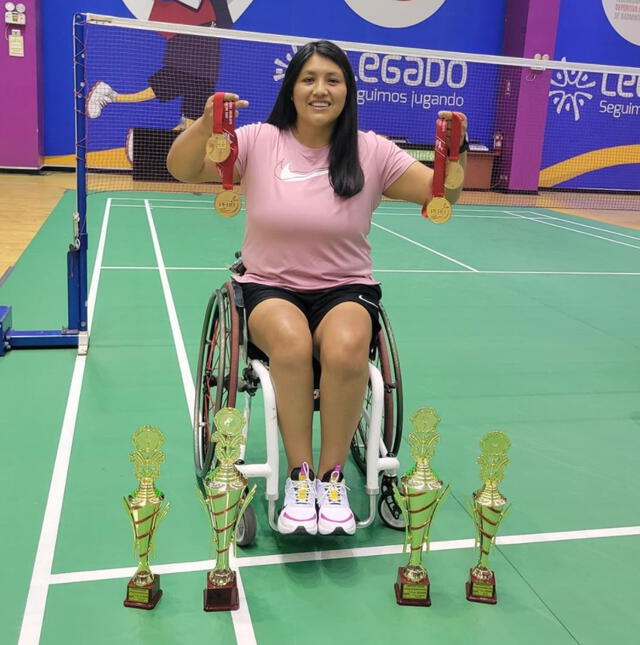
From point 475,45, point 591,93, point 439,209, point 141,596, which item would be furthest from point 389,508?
point 591,93

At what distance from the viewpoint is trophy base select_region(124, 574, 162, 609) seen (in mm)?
1875

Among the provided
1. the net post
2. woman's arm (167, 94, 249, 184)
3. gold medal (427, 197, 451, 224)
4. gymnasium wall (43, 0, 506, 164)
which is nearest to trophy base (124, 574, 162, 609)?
woman's arm (167, 94, 249, 184)

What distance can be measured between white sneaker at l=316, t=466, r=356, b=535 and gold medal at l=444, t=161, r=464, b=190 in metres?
0.95

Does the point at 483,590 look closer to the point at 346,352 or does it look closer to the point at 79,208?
the point at 346,352

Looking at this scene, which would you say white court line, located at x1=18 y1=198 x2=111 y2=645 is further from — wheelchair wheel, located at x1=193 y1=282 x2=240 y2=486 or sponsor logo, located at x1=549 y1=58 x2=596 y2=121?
sponsor logo, located at x1=549 y1=58 x2=596 y2=121

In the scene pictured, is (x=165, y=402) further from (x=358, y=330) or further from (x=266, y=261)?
(x=358, y=330)

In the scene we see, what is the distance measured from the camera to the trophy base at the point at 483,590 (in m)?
1.98

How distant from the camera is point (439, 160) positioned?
2.26 meters

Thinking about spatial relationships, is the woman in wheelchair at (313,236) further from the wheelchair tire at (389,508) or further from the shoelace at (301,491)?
the wheelchair tire at (389,508)

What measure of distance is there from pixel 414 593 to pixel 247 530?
0.53m

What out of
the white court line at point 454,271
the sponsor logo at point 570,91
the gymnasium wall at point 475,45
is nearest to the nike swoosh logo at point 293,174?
the white court line at point 454,271

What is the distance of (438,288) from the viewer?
18.9 ft

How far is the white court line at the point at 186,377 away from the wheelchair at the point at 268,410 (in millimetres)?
274

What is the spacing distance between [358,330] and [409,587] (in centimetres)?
74
